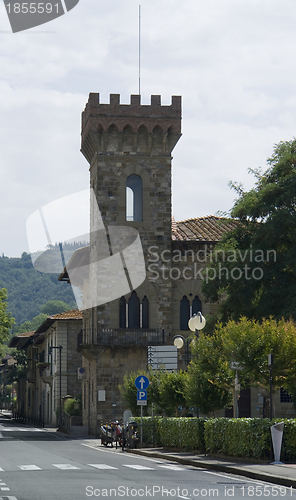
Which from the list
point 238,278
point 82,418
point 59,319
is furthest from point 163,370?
point 59,319

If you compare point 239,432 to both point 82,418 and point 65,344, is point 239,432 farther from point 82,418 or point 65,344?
point 65,344

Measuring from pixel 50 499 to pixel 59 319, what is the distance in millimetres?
48827

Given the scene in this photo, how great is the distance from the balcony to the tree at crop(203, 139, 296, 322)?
Answer: 807 cm

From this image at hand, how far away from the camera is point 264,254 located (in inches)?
1404

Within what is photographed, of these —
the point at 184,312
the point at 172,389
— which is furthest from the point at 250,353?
the point at 184,312

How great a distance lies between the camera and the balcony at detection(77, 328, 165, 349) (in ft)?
143

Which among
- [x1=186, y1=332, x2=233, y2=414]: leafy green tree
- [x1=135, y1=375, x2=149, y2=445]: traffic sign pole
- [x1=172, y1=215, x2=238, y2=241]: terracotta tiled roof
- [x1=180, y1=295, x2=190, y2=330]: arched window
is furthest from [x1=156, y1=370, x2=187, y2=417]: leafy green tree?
[x1=172, y1=215, x2=238, y2=241]: terracotta tiled roof

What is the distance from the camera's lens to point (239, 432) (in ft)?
70.9

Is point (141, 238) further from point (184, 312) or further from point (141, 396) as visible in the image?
point (141, 396)

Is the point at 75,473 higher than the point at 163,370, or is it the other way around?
the point at 163,370

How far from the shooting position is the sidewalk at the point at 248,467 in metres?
16.3

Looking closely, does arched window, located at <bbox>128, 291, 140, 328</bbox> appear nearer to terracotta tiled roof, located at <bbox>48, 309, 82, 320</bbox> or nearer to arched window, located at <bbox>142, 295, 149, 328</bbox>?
arched window, located at <bbox>142, 295, 149, 328</bbox>

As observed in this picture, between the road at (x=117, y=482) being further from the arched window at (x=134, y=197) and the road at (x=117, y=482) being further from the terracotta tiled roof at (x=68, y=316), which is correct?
the terracotta tiled roof at (x=68, y=316)

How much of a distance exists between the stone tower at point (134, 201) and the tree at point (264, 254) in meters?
8.14
